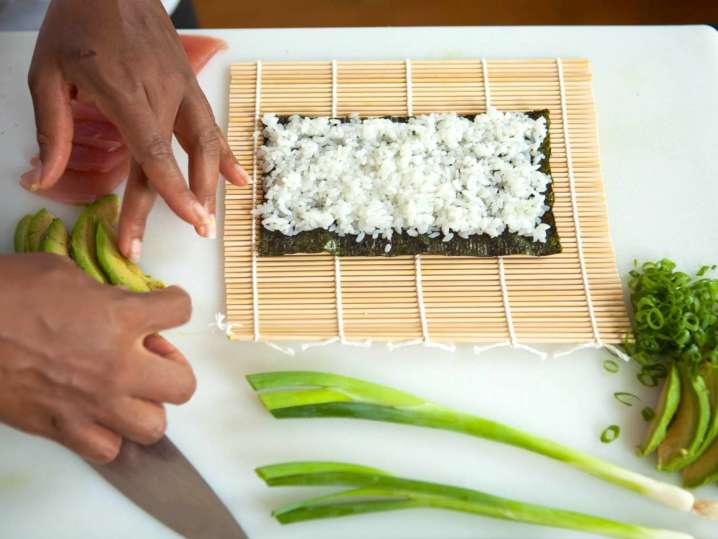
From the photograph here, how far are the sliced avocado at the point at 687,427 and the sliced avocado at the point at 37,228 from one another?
1.35m

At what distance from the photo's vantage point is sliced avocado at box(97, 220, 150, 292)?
4.80 ft

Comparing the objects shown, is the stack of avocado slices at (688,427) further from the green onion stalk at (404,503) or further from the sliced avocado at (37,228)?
the sliced avocado at (37,228)

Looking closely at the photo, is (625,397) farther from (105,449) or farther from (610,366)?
(105,449)

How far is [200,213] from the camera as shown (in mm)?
1381

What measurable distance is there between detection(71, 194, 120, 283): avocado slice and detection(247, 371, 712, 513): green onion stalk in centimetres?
41

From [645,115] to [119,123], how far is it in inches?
47.1

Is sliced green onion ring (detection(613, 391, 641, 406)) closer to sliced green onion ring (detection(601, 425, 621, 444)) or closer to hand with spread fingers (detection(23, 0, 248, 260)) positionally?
sliced green onion ring (detection(601, 425, 621, 444))

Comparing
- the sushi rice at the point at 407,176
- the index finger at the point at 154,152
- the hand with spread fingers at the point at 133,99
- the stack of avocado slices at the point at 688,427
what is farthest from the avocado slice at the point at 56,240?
the stack of avocado slices at the point at 688,427

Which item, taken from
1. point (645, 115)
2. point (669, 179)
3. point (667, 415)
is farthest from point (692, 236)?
point (667, 415)

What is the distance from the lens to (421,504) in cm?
131

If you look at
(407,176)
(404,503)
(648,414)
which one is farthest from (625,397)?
(407,176)

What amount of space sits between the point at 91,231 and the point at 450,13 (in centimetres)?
186

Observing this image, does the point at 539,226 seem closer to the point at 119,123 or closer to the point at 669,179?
the point at 669,179

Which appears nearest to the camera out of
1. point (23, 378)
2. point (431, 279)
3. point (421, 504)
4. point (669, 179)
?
point (23, 378)
